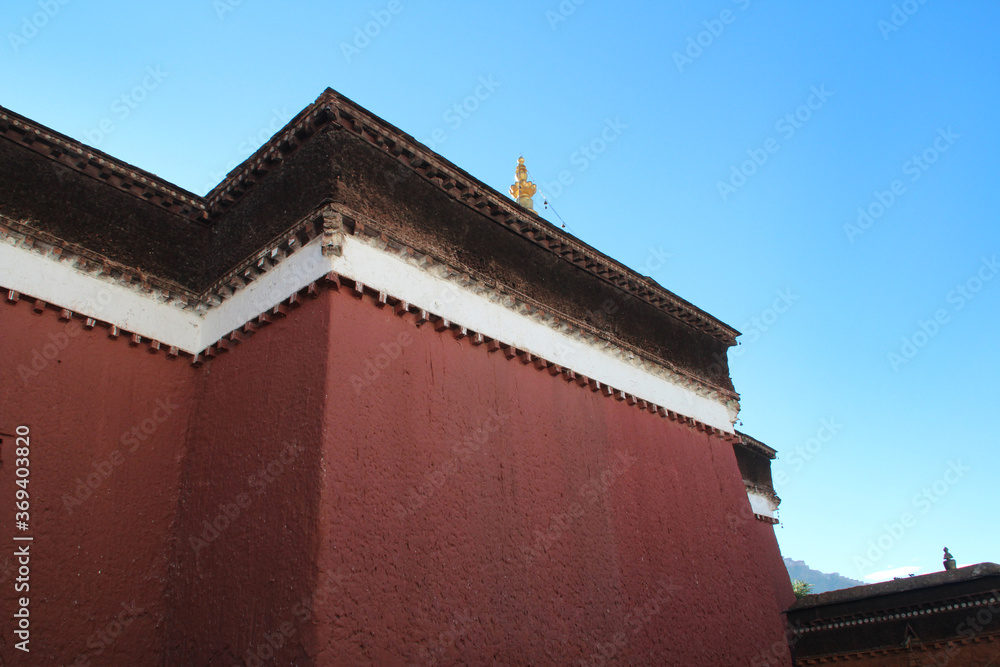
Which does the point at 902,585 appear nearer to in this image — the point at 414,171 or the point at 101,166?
the point at 414,171

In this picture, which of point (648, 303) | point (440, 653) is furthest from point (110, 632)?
point (648, 303)

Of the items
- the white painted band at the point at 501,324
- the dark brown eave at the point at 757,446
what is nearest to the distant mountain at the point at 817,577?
the dark brown eave at the point at 757,446

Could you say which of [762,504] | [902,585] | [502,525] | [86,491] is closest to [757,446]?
[762,504]

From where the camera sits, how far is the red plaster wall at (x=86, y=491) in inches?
255

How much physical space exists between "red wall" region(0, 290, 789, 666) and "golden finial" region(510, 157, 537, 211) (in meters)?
6.15

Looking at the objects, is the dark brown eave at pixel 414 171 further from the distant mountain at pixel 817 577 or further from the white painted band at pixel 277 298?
the distant mountain at pixel 817 577

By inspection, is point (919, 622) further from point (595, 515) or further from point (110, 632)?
point (110, 632)

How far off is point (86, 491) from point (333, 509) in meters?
3.00

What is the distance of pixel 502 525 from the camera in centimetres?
739

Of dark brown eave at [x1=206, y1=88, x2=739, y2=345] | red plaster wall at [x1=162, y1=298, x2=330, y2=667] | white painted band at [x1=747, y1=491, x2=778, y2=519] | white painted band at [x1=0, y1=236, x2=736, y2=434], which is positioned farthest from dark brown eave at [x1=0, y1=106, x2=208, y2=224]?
white painted band at [x1=747, y1=491, x2=778, y2=519]

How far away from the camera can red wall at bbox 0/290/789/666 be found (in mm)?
6094

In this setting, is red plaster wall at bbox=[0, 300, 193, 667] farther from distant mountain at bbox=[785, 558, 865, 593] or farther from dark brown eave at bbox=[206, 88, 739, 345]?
distant mountain at bbox=[785, 558, 865, 593]

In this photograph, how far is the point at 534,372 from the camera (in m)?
8.80

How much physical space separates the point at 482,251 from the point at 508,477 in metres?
2.95
